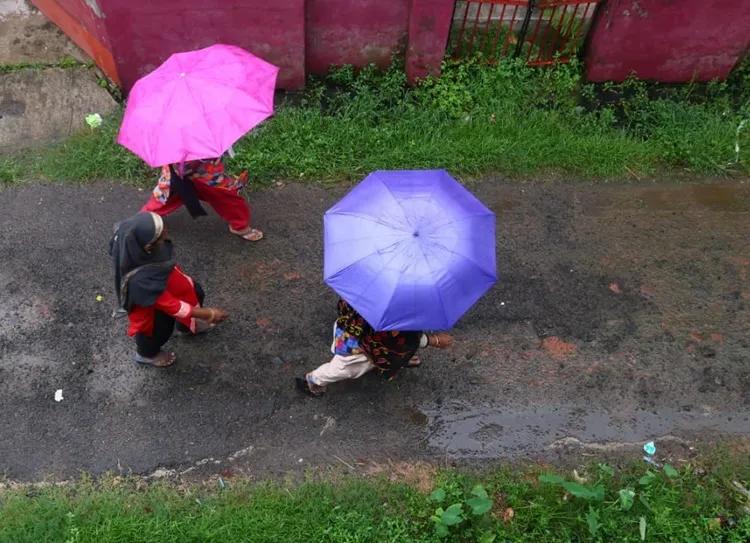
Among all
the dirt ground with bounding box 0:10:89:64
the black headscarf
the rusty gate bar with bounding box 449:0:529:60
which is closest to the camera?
the black headscarf

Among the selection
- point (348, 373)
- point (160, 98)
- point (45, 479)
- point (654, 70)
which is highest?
point (160, 98)

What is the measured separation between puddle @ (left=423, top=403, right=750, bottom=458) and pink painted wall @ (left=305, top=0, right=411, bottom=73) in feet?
11.2

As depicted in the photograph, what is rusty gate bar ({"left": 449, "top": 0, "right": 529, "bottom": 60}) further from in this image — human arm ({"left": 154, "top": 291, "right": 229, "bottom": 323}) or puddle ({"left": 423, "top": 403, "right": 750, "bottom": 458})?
human arm ({"left": 154, "top": 291, "right": 229, "bottom": 323})

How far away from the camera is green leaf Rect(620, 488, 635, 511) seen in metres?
3.68

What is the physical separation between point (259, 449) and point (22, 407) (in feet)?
5.22

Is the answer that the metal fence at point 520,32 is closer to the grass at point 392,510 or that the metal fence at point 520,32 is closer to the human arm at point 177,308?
the human arm at point 177,308

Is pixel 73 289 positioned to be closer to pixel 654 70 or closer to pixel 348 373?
pixel 348 373

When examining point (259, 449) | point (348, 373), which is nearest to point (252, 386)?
point (259, 449)

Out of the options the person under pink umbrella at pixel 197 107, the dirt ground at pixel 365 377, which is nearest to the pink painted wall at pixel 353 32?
the dirt ground at pixel 365 377

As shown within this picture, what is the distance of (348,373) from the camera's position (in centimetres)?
377

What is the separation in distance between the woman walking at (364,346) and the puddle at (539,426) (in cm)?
69

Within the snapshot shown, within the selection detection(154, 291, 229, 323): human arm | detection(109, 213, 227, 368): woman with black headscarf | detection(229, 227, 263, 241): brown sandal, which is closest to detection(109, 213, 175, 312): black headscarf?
detection(109, 213, 227, 368): woman with black headscarf

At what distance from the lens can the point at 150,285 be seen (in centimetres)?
330

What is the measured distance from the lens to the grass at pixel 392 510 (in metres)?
3.56
